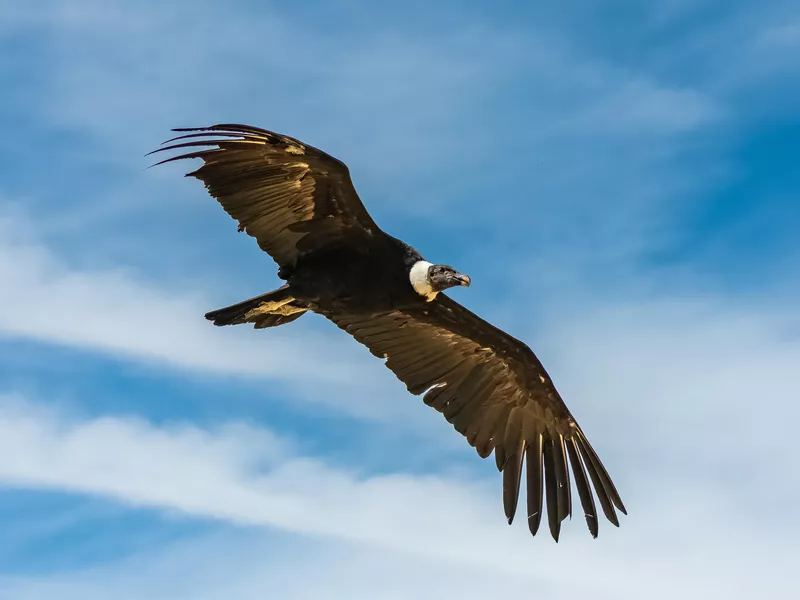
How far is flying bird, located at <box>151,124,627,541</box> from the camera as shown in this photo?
10.6 m

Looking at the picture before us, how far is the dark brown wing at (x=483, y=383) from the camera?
1263 centimetres

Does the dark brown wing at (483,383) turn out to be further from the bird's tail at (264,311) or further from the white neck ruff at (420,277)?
the bird's tail at (264,311)

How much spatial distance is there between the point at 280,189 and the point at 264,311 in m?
1.57

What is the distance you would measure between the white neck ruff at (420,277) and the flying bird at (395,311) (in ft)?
0.05

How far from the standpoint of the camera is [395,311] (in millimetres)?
12648

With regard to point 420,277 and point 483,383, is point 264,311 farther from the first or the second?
point 483,383

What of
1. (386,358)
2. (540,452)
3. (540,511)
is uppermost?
(386,358)

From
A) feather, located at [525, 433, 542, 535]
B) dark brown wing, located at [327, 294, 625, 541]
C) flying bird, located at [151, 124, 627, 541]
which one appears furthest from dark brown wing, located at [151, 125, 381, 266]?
feather, located at [525, 433, 542, 535]

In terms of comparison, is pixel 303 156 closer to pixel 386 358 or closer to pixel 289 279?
pixel 289 279

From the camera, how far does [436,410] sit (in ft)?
42.4

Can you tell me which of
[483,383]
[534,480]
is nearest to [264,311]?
[483,383]

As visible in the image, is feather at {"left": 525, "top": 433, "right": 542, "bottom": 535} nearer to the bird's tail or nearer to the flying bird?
the flying bird

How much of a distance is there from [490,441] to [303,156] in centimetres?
467

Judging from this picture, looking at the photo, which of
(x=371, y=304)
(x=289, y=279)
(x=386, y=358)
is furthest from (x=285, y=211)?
(x=386, y=358)
